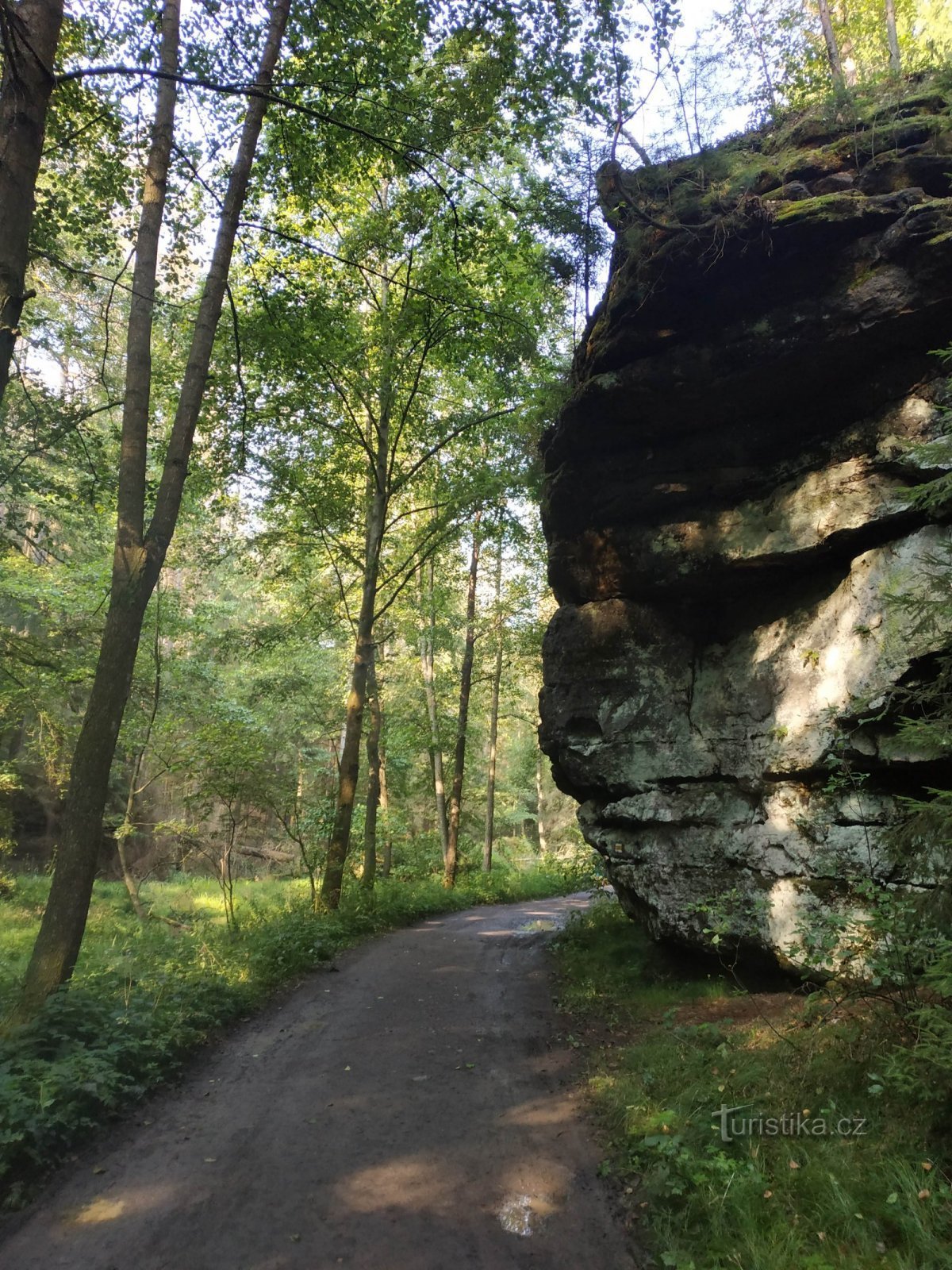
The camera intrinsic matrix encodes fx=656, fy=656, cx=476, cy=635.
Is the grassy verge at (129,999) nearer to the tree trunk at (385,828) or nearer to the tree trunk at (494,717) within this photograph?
the tree trunk at (385,828)

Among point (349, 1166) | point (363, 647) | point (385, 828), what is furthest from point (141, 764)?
point (349, 1166)

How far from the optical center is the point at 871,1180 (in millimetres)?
3535

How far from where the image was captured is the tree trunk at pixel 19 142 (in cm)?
450

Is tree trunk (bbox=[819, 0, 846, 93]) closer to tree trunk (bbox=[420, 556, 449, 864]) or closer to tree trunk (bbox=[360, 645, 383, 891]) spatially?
tree trunk (bbox=[360, 645, 383, 891])

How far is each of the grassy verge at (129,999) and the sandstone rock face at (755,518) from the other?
16.3 ft

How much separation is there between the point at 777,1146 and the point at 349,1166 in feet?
9.02

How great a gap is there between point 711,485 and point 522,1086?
6.91 meters

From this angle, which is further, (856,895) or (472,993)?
(472,993)

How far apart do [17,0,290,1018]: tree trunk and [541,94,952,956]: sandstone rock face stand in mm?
4705

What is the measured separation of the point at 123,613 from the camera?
673 cm

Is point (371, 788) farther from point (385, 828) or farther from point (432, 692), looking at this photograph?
point (432, 692)

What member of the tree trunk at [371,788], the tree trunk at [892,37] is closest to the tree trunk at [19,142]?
the tree trunk at [892,37]

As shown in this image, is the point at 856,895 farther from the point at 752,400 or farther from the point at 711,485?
the point at 752,400

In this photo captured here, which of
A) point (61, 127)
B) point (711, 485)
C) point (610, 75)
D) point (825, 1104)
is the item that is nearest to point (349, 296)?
point (61, 127)
